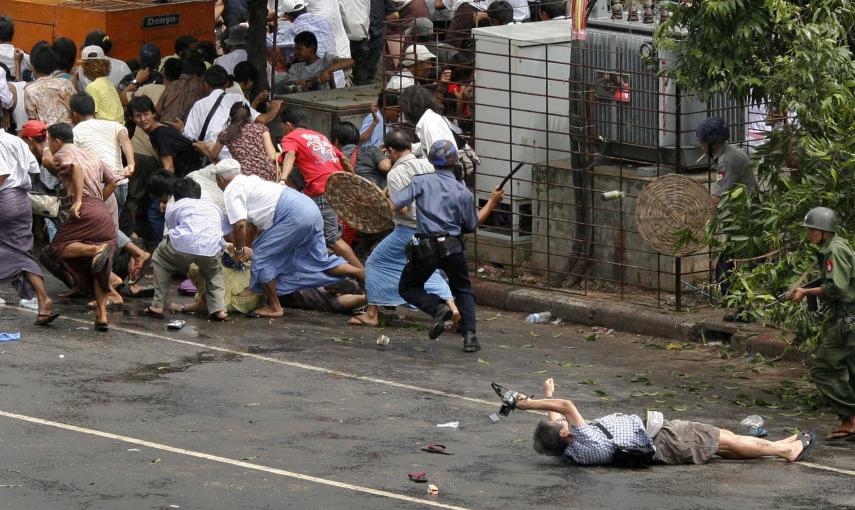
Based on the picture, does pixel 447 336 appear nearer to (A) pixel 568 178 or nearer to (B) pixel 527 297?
(B) pixel 527 297

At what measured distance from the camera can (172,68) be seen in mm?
15852

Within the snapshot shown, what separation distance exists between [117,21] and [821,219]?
9977 millimetres

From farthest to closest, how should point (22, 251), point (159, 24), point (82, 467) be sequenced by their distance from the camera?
1. point (159, 24)
2. point (22, 251)
3. point (82, 467)

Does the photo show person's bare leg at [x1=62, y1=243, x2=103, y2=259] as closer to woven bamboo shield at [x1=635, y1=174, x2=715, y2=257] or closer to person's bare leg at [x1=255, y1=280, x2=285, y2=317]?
person's bare leg at [x1=255, y1=280, x2=285, y2=317]

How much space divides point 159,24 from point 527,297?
6.37 metres

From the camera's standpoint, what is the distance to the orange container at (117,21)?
17.8m

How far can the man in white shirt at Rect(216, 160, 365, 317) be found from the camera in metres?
A: 13.2

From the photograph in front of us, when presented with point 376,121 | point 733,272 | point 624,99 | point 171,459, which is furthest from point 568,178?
point 171,459

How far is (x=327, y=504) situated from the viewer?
332 inches

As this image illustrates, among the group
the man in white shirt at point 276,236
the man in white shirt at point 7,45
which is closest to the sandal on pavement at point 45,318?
the man in white shirt at point 276,236

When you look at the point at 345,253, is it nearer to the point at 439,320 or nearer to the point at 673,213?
the point at 439,320

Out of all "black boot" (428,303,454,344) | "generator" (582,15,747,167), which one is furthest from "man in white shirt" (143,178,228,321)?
"generator" (582,15,747,167)

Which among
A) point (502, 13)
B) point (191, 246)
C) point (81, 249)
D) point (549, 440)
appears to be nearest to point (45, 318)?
point (81, 249)

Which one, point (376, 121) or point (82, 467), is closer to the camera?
point (82, 467)
